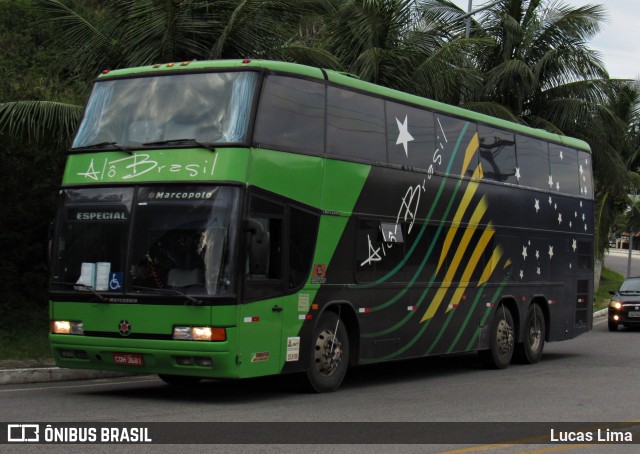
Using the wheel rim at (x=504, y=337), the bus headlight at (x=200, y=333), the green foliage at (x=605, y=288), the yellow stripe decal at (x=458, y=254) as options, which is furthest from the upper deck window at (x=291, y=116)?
the green foliage at (x=605, y=288)

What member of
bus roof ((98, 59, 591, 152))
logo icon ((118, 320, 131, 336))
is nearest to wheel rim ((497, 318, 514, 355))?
bus roof ((98, 59, 591, 152))

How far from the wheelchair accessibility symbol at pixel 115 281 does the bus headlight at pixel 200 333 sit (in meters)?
0.89

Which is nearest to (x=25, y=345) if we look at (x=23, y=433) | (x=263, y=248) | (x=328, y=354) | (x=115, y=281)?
(x=115, y=281)

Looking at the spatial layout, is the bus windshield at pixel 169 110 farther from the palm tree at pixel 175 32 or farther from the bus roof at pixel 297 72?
the palm tree at pixel 175 32

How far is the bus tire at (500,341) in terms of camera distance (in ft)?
57.1

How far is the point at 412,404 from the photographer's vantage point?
12.0 meters

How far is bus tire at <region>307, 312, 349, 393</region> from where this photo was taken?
1268 centimetres

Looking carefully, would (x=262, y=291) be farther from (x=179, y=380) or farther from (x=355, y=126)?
(x=355, y=126)

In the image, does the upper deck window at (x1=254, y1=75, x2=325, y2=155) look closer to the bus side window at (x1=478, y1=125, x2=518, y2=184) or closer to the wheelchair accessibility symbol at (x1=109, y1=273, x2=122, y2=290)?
the wheelchair accessibility symbol at (x1=109, y1=273, x2=122, y2=290)

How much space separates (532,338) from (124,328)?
372 inches

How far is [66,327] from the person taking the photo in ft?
39.3

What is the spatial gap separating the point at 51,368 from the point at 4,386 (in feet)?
3.27

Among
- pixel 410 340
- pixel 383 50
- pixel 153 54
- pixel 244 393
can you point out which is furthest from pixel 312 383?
pixel 383 50

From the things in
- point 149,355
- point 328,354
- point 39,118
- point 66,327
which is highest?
point 39,118
